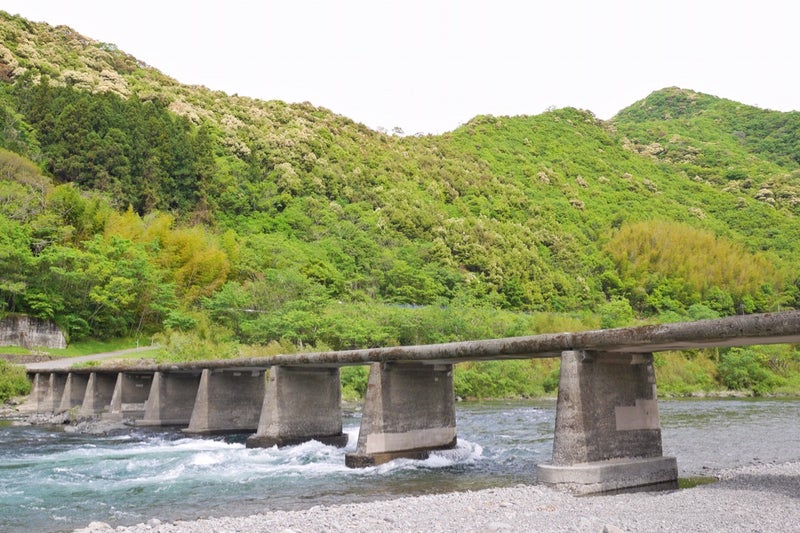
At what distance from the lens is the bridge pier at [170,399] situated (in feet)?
93.0

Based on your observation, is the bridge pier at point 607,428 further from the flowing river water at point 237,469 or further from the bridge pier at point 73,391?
the bridge pier at point 73,391

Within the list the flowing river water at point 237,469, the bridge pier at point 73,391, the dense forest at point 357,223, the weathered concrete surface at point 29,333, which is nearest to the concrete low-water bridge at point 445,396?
the flowing river water at point 237,469

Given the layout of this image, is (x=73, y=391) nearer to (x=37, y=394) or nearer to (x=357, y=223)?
(x=37, y=394)

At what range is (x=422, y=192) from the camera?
98.1m

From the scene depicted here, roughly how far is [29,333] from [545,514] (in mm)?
38984

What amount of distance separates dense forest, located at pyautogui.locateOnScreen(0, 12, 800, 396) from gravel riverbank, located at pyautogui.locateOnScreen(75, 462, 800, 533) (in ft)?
97.6

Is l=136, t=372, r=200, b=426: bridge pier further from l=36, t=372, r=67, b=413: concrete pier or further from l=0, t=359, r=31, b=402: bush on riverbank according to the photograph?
l=0, t=359, r=31, b=402: bush on riverbank

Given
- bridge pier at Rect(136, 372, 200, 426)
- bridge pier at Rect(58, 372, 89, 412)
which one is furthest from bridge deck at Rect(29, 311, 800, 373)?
bridge pier at Rect(58, 372, 89, 412)

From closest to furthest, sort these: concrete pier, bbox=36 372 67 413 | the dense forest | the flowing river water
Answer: the flowing river water
concrete pier, bbox=36 372 67 413
the dense forest

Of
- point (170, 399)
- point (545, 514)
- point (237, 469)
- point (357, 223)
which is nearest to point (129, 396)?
point (170, 399)

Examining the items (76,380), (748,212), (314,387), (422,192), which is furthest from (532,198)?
(314,387)

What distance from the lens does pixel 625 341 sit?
11609 millimetres

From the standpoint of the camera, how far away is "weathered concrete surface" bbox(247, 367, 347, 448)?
20.1 meters

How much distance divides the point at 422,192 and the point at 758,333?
88557 mm
